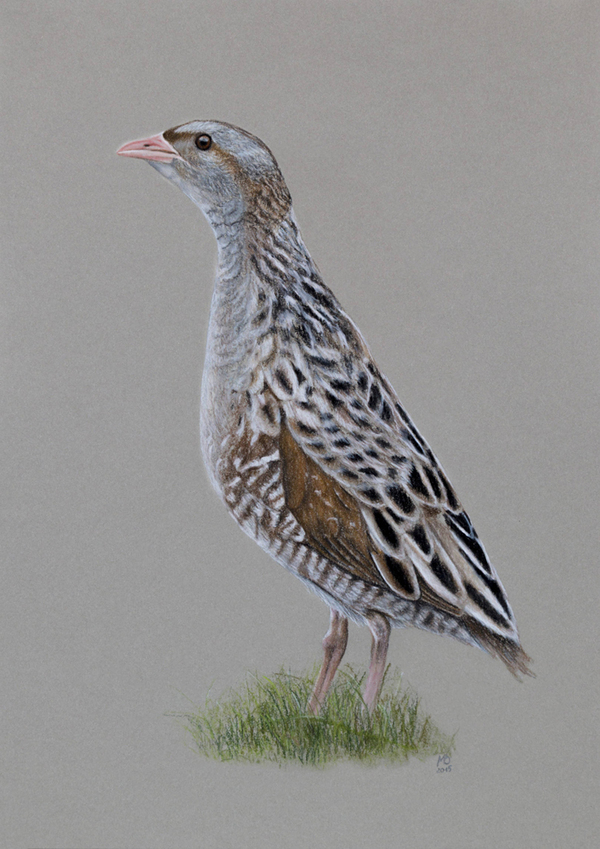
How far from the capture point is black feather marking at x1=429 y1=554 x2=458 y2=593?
4.70ft

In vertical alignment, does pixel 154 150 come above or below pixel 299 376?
above

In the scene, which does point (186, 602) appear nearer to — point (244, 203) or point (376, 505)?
point (376, 505)

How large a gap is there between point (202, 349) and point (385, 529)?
65 cm

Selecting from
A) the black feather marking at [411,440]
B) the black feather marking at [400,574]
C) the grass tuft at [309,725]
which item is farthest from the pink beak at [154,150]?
the grass tuft at [309,725]

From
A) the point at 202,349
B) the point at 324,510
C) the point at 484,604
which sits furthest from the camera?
the point at 202,349

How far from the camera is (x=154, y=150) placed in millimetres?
1522

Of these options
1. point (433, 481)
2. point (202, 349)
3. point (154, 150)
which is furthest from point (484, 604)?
point (154, 150)

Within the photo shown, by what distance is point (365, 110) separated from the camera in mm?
1654

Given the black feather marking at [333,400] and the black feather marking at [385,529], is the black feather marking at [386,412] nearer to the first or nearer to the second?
the black feather marking at [333,400]

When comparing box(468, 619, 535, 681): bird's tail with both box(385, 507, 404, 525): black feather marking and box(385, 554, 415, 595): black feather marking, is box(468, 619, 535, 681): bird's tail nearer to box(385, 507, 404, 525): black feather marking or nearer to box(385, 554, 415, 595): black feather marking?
box(385, 554, 415, 595): black feather marking

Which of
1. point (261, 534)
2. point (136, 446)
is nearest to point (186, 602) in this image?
point (261, 534)

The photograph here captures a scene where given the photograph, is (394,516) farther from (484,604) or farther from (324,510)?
(484,604)

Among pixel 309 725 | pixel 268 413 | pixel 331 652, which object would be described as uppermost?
pixel 268 413
